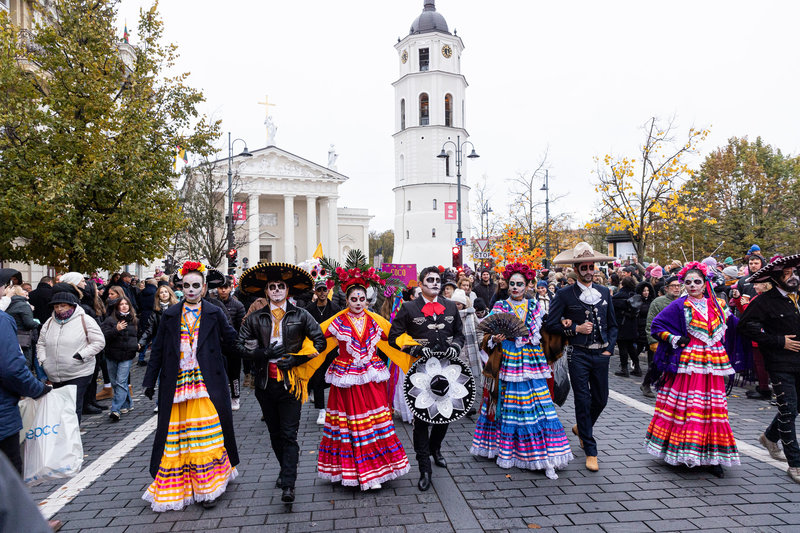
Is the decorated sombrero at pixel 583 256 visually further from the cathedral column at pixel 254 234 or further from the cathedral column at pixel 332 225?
the cathedral column at pixel 332 225

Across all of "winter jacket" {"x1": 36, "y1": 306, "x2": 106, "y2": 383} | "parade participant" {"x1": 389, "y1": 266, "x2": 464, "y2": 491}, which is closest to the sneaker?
"parade participant" {"x1": 389, "y1": 266, "x2": 464, "y2": 491}

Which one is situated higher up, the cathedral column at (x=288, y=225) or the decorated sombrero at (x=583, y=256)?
the cathedral column at (x=288, y=225)

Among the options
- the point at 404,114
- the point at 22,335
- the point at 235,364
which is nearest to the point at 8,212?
the point at 22,335

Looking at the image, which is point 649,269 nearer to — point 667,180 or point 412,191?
point 667,180

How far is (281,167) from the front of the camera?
197ft

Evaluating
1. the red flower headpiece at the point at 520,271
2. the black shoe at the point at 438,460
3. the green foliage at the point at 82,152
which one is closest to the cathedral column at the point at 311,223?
the green foliage at the point at 82,152

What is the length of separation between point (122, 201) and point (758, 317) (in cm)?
1263

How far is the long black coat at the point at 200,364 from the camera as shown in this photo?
15.5ft

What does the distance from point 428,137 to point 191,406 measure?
54.3m

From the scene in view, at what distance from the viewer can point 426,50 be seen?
5794 cm

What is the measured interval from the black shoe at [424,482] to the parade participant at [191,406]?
5.91 feet

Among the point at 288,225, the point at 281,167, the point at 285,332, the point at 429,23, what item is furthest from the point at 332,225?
the point at 285,332

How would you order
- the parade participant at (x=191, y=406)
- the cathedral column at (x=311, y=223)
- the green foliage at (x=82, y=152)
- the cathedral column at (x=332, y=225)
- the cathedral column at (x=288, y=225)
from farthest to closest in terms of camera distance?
1. the cathedral column at (x=332, y=225)
2. the cathedral column at (x=311, y=223)
3. the cathedral column at (x=288, y=225)
4. the green foliage at (x=82, y=152)
5. the parade participant at (x=191, y=406)

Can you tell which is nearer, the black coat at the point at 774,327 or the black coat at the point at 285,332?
the black coat at the point at 285,332
